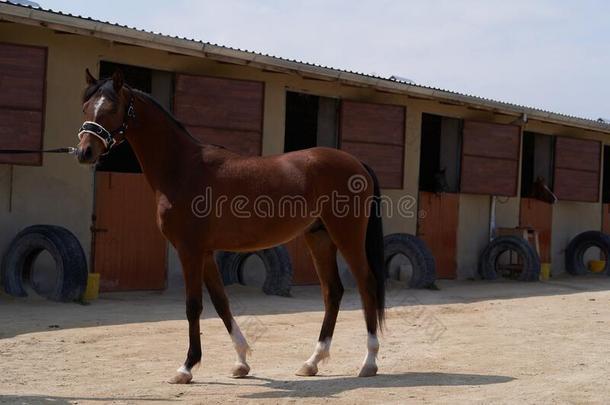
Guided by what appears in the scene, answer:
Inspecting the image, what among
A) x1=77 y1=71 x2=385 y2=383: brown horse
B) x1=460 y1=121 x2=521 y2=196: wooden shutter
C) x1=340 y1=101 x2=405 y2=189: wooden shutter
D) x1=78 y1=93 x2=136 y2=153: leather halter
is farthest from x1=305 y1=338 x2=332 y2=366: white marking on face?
x1=460 y1=121 x2=521 y2=196: wooden shutter

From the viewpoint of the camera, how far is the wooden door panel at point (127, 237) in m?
9.99

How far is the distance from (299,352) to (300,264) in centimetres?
538

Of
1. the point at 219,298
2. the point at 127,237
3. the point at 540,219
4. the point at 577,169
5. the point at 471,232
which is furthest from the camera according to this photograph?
the point at 577,169

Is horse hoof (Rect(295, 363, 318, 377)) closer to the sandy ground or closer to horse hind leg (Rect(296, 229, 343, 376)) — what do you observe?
the sandy ground

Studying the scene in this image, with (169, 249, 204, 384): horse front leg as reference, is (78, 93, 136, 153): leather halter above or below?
above

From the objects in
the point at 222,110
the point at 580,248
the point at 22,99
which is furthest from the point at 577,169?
the point at 22,99

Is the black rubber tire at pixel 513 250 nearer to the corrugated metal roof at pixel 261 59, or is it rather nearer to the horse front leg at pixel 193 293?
the corrugated metal roof at pixel 261 59

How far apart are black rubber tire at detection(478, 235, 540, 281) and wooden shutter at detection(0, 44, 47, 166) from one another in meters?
8.44

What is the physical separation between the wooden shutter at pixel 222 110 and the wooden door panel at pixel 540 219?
6.78 meters

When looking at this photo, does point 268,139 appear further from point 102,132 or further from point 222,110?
point 102,132

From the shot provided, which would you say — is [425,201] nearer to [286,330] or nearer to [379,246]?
[286,330]

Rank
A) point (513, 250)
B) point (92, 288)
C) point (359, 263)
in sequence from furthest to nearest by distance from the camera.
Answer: point (513, 250) < point (92, 288) < point (359, 263)

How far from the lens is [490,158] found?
47.8ft

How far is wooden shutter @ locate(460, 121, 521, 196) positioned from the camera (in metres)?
14.3
